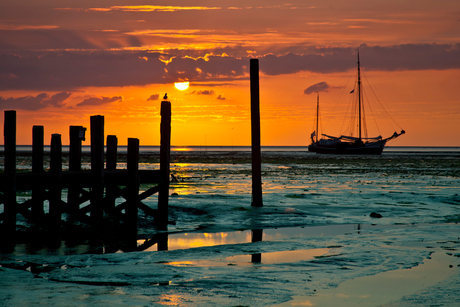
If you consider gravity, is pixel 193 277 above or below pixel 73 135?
below

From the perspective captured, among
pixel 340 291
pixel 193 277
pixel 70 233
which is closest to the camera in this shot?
pixel 340 291

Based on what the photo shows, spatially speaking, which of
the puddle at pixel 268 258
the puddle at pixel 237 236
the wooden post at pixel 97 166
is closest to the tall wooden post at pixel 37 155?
the wooden post at pixel 97 166

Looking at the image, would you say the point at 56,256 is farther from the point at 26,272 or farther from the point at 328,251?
the point at 328,251

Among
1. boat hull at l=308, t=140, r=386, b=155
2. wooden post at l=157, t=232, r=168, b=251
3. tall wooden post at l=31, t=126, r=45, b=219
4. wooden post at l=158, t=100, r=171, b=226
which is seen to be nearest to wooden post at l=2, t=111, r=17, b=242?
tall wooden post at l=31, t=126, r=45, b=219

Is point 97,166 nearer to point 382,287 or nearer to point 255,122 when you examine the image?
point 255,122

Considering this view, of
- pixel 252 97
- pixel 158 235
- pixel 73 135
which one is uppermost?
pixel 252 97

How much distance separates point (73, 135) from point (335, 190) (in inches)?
594

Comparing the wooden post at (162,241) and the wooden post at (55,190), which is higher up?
the wooden post at (55,190)

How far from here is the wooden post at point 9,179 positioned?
1174 centimetres

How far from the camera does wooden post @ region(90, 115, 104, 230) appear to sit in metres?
12.8

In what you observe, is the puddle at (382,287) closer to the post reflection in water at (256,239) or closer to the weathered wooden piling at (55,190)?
the post reflection in water at (256,239)

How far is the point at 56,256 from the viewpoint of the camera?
10.1 metres

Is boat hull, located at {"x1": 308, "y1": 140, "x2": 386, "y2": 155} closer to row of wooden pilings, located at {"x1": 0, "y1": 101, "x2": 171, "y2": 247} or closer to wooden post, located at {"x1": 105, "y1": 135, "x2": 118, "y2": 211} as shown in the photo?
wooden post, located at {"x1": 105, "y1": 135, "x2": 118, "y2": 211}

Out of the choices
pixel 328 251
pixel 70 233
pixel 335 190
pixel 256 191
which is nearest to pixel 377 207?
pixel 256 191
